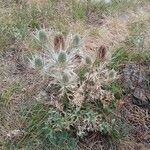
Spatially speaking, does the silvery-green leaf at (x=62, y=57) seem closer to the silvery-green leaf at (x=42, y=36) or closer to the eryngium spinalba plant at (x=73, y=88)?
the eryngium spinalba plant at (x=73, y=88)

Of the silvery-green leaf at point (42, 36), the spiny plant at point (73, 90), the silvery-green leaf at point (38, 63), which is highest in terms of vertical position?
the silvery-green leaf at point (42, 36)

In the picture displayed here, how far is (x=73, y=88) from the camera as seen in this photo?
377cm

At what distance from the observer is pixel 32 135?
3750 millimetres

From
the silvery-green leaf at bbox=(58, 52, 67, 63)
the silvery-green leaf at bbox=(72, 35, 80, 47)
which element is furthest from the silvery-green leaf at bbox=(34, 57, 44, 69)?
the silvery-green leaf at bbox=(72, 35, 80, 47)

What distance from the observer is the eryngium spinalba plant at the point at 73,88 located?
372 centimetres

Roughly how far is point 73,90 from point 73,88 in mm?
17

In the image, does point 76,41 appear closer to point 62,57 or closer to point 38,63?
point 62,57

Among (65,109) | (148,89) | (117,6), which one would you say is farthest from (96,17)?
(65,109)

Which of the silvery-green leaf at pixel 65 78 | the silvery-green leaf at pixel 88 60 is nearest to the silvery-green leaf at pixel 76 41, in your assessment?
the silvery-green leaf at pixel 88 60

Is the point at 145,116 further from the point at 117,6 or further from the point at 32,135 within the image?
the point at 117,6

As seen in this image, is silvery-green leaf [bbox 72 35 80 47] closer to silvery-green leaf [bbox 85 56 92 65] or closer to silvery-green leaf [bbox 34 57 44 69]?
silvery-green leaf [bbox 85 56 92 65]

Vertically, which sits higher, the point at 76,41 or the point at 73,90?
the point at 76,41

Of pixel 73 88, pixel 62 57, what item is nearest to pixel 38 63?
pixel 62 57

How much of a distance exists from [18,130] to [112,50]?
1.26 metres
